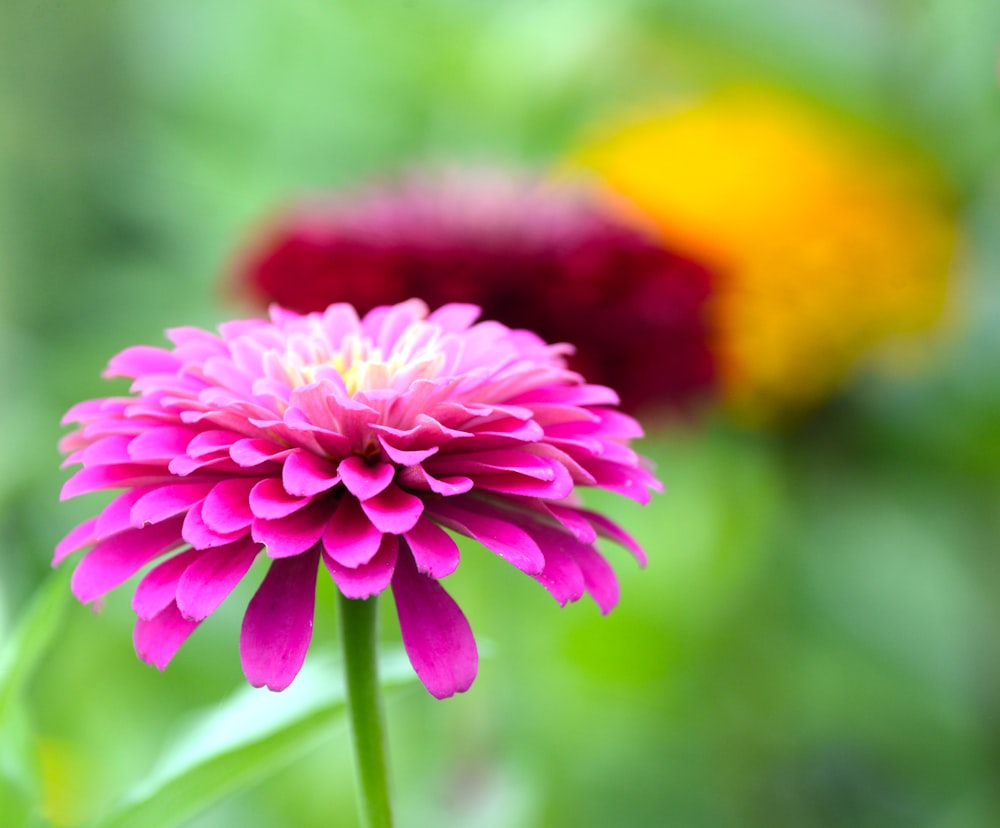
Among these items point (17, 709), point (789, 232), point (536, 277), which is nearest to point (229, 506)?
point (17, 709)

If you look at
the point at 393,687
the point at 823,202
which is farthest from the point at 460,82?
the point at 393,687

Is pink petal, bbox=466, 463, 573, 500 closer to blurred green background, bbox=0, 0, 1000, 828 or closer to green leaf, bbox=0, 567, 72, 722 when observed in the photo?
green leaf, bbox=0, 567, 72, 722

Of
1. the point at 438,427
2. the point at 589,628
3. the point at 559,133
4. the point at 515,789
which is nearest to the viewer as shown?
the point at 438,427

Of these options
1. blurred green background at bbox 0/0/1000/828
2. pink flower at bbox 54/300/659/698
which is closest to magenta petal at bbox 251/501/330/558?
pink flower at bbox 54/300/659/698

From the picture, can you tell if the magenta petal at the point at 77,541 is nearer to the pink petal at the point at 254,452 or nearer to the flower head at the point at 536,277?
the pink petal at the point at 254,452

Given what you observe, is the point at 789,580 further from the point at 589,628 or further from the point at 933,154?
the point at 933,154

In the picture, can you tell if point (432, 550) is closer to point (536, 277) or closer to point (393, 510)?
point (393, 510)

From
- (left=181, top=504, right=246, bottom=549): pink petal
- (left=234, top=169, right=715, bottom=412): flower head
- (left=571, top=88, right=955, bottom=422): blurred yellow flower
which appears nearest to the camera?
(left=181, top=504, right=246, bottom=549): pink petal
